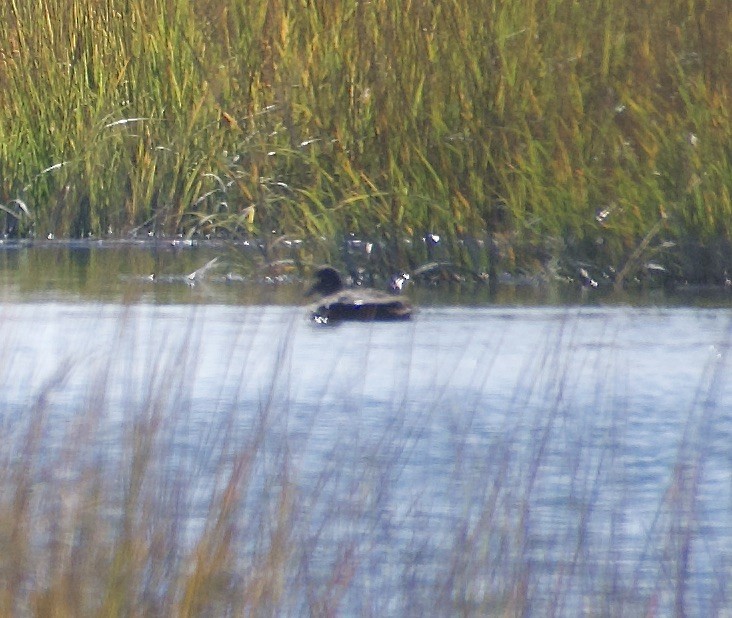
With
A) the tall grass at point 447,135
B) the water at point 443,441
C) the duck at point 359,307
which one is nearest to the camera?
the water at point 443,441

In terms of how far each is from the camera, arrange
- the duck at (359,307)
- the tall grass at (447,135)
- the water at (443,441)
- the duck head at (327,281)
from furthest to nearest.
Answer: the tall grass at (447,135)
the duck head at (327,281)
the duck at (359,307)
the water at (443,441)

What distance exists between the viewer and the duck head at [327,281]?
8609 millimetres

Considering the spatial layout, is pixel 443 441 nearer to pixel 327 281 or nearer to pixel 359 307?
pixel 359 307

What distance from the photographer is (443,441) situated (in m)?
5.70

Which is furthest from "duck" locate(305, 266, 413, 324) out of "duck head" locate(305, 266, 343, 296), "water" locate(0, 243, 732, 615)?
"duck head" locate(305, 266, 343, 296)

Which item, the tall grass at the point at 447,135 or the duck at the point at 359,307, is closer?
the duck at the point at 359,307

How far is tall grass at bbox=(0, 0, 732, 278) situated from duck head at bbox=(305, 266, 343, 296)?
50cm

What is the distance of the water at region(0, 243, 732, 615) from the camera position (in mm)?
3781

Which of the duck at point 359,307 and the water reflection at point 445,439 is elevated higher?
the water reflection at point 445,439

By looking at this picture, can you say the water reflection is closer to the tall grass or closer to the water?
the water

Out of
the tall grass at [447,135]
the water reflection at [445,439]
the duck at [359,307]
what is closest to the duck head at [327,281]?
the water reflection at [445,439]

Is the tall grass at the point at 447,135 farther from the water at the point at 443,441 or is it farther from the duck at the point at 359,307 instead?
the duck at the point at 359,307

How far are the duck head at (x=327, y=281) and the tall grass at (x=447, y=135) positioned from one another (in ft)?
1.65

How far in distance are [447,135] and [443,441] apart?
3.89 metres
